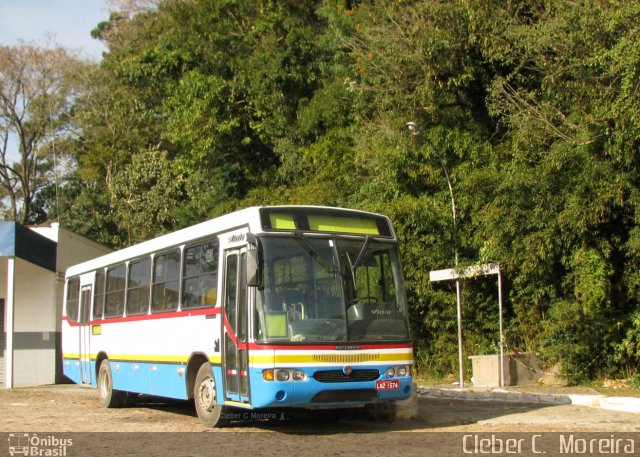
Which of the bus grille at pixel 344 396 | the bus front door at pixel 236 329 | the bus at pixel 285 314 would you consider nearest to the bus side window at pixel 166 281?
the bus at pixel 285 314

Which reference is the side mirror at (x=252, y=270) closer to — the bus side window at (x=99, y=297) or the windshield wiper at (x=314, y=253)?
the windshield wiper at (x=314, y=253)

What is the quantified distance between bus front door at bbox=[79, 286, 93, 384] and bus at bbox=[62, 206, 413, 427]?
458cm

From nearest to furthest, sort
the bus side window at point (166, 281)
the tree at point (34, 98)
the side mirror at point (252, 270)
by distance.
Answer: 1. the side mirror at point (252, 270)
2. the bus side window at point (166, 281)
3. the tree at point (34, 98)

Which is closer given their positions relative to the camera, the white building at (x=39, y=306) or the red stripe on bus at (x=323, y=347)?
the red stripe on bus at (x=323, y=347)

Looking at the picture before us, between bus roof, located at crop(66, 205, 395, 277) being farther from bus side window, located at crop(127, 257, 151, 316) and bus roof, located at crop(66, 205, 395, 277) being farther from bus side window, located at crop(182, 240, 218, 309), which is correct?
bus side window, located at crop(127, 257, 151, 316)

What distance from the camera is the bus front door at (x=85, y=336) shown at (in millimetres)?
16547

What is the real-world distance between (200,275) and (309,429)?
2727mm

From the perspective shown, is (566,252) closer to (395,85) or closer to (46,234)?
(395,85)

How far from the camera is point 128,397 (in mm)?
15492

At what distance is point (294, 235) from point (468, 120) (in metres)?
12.3

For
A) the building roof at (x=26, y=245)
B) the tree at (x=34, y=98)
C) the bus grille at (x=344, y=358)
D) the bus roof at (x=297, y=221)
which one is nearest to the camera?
the bus grille at (x=344, y=358)

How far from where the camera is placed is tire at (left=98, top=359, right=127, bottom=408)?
15125 mm

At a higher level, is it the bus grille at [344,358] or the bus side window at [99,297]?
the bus side window at [99,297]

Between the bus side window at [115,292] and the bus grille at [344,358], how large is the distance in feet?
20.1
